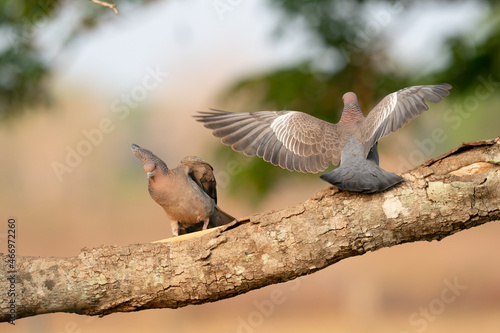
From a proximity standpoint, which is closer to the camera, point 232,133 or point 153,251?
point 153,251

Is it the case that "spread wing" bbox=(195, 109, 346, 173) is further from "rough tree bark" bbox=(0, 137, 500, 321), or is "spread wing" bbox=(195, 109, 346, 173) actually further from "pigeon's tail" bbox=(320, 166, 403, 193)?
"rough tree bark" bbox=(0, 137, 500, 321)

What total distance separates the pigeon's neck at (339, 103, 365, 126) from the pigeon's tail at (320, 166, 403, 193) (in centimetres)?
88

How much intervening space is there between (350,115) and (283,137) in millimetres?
546

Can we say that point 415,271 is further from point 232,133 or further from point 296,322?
point 232,133

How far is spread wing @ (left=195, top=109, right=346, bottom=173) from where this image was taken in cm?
468

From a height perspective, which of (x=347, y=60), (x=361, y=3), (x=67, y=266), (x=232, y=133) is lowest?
(x=67, y=266)

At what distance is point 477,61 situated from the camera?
8109 mm

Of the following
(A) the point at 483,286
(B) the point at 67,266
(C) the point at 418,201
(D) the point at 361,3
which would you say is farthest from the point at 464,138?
(B) the point at 67,266

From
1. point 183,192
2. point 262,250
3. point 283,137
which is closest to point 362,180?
point 262,250

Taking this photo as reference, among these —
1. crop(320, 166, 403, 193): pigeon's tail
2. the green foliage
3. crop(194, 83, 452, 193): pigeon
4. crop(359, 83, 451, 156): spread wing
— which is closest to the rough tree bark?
crop(320, 166, 403, 193): pigeon's tail

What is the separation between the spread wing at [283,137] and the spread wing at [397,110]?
0.22 m

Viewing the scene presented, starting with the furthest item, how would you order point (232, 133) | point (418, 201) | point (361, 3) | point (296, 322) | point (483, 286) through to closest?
point (483, 286) → point (296, 322) → point (361, 3) → point (232, 133) → point (418, 201)

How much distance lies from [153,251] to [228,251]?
455 mm

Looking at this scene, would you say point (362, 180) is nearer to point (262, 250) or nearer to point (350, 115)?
point (262, 250)
